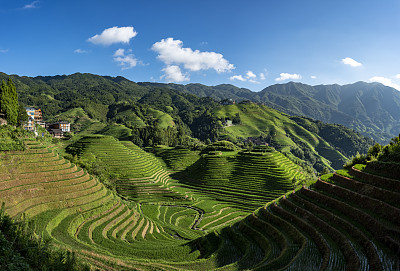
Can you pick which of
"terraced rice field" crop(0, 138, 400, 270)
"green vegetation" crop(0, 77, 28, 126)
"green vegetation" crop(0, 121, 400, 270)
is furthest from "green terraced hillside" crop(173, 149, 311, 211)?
Answer: "green vegetation" crop(0, 77, 28, 126)

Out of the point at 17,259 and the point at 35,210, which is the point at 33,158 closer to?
the point at 35,210

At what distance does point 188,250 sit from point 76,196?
18.6m

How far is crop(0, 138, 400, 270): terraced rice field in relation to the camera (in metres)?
18.0

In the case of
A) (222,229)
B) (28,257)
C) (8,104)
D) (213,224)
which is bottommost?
(213,224)

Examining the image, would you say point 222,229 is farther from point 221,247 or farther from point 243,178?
point 243,178

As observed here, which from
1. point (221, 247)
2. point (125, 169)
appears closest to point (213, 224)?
point (221, 247)

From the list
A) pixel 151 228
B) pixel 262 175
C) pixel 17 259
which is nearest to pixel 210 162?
pixel 262 175

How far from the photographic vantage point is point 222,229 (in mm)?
30844

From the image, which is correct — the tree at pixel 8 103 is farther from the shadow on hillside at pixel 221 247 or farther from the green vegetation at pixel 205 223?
the shadow on hillside at pixel 221 247

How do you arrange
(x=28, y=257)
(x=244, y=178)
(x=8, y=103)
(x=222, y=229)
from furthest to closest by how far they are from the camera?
(x=244, y=178) → (x=8, y=103) → (x=222, y=229) → (x=28, y=257)

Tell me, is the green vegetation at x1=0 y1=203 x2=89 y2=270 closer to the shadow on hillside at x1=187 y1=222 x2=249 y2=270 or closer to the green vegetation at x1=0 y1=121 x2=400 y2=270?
the green vegetation at x1=0 y1=121 x2=400 y2=270

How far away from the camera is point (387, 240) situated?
16.8 m

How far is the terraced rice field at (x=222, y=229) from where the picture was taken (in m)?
18.0

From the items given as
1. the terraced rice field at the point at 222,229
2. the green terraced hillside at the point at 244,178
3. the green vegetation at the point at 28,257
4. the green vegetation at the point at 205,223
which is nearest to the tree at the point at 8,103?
the green vegetation at the point at 205,223
